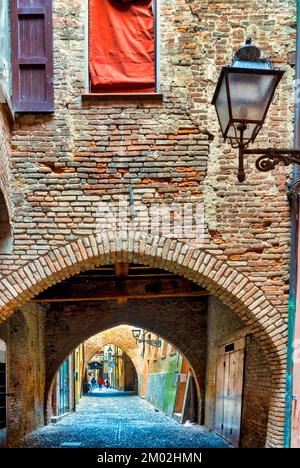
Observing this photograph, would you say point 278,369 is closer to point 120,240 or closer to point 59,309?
point 120,240

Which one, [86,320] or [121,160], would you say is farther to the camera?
[86,320]

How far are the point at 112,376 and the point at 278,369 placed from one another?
4768 cm

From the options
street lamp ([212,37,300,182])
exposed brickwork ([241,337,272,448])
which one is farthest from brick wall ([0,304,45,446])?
street lamp ([212,37,300,182])

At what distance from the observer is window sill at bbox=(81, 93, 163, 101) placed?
278 inches

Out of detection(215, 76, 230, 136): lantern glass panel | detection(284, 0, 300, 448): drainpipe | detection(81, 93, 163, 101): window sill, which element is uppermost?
detection(81, 93, 163, 101): window sill

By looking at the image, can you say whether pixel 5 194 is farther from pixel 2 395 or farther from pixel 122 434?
pixel 122 434

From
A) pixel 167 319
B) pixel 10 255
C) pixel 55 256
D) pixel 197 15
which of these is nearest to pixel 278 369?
pixel 55 256

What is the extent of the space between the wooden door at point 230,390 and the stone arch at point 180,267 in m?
2.99

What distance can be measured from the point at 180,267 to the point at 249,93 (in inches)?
122

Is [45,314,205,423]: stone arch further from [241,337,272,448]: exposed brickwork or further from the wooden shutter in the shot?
the wooden shutter

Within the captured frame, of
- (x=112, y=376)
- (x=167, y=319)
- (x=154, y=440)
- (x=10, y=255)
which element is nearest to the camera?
(x=10, y=255)

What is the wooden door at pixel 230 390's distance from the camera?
10023 mm

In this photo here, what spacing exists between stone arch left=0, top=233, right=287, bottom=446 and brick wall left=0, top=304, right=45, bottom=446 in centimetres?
345

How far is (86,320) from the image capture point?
1437 centimetres
